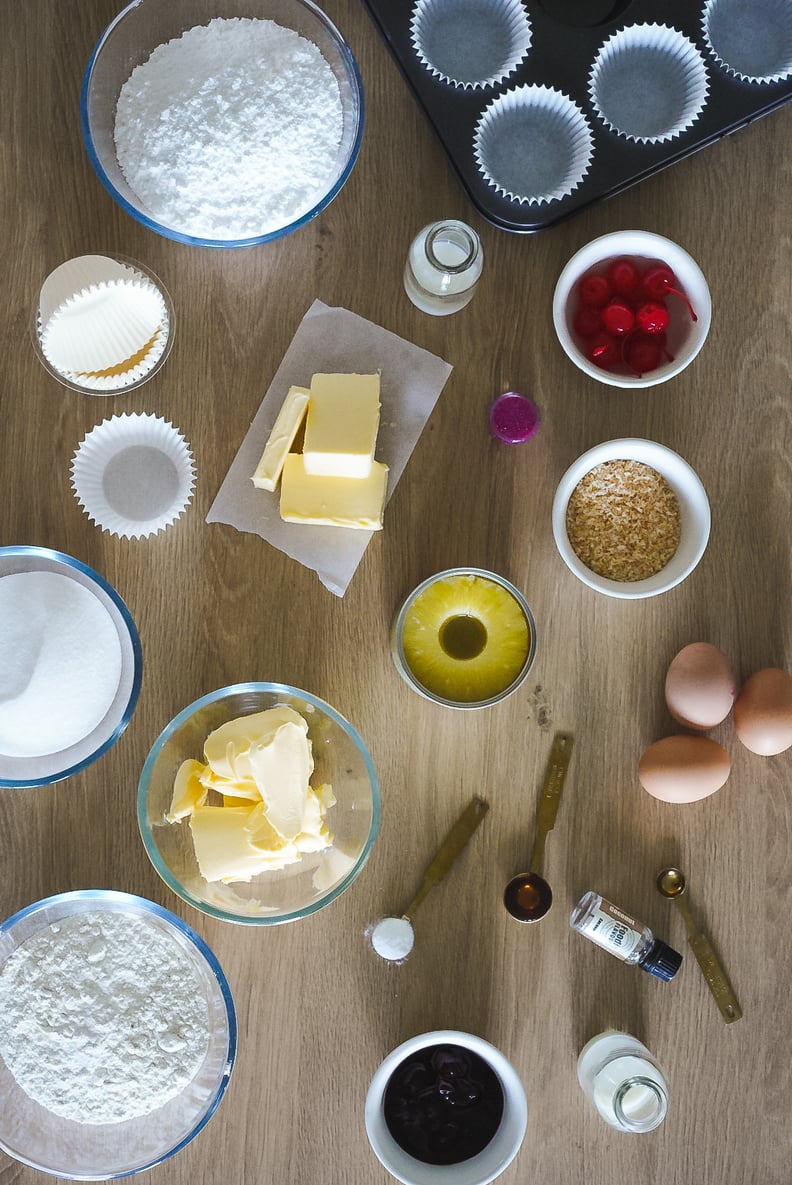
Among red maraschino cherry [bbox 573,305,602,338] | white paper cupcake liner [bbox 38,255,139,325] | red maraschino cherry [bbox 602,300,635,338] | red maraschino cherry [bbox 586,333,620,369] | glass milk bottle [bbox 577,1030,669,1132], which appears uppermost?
red maraschino cherry [bbox 602,300,635,338]

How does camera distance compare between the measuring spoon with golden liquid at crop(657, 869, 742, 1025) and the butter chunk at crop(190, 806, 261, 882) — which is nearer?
the butter chunk at crop(190, 806, 261, 882)

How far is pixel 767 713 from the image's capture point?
3.35 ft

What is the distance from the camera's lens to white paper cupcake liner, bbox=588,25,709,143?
101 cm

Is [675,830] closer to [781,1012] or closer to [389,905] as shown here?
[781,1012]

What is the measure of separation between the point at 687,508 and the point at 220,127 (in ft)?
2.27

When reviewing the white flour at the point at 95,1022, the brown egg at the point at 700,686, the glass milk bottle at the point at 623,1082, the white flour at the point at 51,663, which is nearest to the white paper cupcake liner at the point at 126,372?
the white flour at the point at 51,663

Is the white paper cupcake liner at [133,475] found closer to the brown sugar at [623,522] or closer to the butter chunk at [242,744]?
the butter chunk at [242,744]

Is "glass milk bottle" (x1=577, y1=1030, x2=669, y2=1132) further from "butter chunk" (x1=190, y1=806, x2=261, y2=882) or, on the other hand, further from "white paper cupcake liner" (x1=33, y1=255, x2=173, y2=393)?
"white paper cupcake liner" (x1=33, y1=255, x2=173, y2=393)

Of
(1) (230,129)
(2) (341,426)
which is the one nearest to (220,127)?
(1) (230,129)

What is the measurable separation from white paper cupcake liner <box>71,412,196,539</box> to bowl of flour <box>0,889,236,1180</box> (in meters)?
0.45

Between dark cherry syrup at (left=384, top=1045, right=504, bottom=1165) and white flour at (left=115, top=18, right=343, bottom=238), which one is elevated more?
white flour at (left=115, top=18, right=343, bottom=238)

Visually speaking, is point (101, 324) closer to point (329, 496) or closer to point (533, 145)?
point (329, 496)

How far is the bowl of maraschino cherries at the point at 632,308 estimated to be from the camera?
994mm

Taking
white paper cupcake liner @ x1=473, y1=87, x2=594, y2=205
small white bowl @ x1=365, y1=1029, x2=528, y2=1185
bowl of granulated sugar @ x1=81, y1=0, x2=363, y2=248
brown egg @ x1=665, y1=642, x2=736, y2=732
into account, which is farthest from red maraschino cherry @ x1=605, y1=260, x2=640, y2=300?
small white bowl @ x1=365, y1=1029, x2=528, y2=1185
